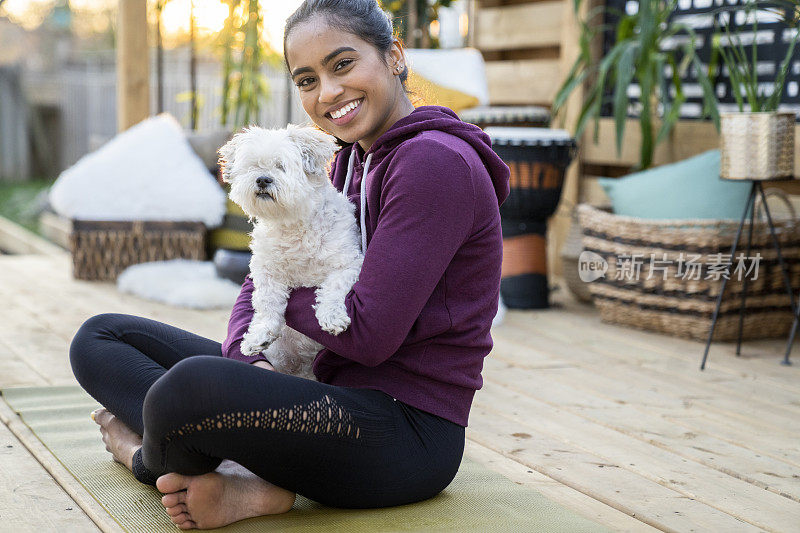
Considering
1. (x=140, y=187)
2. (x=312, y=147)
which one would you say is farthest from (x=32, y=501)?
(x=140, y=187)

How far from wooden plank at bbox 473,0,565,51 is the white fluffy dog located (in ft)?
11.1

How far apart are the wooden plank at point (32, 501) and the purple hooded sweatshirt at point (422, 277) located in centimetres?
42

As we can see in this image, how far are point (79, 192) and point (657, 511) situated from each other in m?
3.51

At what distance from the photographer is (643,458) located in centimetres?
212

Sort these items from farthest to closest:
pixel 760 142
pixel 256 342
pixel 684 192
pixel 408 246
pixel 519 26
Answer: pixel 519 26 < pixel 684 192 < pixel 760 142 < pixel 256 342 < pixel 408 246

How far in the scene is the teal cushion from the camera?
11.4ft

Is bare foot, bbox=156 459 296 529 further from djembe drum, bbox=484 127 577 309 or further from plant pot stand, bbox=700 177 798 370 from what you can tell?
djembe drum, bbox=484 127 577 309

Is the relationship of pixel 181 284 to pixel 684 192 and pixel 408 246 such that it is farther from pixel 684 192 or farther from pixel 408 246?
pixel 408 246

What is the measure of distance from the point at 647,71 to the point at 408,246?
2.59m

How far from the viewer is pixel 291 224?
1638 mm

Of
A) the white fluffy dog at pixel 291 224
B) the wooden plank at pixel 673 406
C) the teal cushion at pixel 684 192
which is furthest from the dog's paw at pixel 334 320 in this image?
the teal cushion at pixel 684 192

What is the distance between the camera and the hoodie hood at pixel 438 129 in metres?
1.63

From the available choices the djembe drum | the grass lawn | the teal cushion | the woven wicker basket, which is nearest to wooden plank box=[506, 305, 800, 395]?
the djembe drum

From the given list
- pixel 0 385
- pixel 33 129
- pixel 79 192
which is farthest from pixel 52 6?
pixel 0 385
